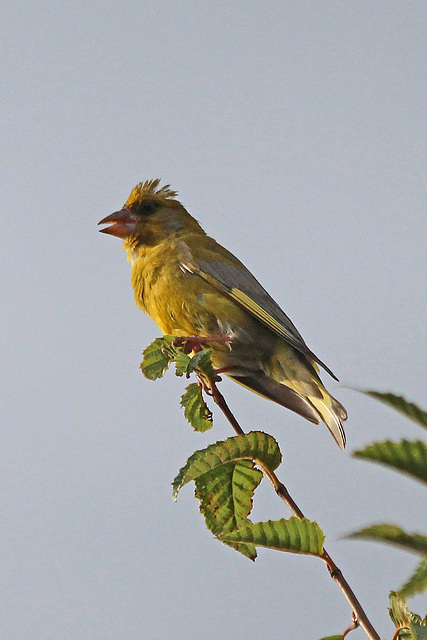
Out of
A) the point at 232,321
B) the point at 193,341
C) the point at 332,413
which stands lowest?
the point at 332,413

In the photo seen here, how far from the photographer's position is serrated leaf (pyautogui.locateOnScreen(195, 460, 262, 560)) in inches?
101

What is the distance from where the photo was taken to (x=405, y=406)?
0.96m

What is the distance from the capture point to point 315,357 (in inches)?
176

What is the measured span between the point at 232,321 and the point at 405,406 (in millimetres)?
3809

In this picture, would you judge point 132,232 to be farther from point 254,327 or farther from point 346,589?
point 346,589

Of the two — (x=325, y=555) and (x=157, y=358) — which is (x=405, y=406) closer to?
(x=325, y=555)

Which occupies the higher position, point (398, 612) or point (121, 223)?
point (121, 223)

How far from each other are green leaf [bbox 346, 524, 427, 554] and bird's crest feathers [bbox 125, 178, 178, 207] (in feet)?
16.3

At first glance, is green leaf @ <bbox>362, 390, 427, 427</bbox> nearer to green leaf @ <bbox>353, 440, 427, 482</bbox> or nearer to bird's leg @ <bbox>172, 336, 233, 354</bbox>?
green leaf @ <bbox>353, 440, 427, 482</bbox>

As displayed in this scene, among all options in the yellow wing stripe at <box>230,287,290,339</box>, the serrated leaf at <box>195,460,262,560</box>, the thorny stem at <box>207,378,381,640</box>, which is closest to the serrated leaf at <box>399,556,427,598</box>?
the thorny stem at <box>207,378,381,640</box>

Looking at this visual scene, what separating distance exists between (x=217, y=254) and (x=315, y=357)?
125cm

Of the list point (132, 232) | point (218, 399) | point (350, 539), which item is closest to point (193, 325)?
point (132, 232)

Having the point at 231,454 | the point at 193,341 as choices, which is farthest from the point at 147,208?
the point at 231,454

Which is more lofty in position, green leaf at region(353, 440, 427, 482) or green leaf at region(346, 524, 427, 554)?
green leaf at region(353, 440, 427, 482)
